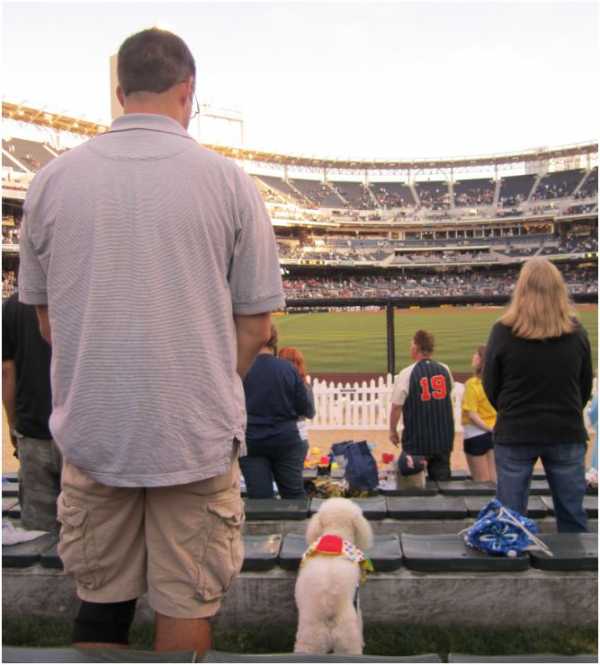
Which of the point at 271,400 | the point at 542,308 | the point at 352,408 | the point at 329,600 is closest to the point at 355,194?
the point at 352,408

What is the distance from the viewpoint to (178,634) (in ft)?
5.81

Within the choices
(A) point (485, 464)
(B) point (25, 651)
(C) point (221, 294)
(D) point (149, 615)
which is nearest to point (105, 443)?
(C) point (221, 294)

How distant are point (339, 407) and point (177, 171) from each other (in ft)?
30.2

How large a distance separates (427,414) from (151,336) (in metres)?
4.39

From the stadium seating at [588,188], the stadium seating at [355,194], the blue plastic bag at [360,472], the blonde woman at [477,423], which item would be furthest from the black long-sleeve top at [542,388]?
the stadium seating at [355,194]

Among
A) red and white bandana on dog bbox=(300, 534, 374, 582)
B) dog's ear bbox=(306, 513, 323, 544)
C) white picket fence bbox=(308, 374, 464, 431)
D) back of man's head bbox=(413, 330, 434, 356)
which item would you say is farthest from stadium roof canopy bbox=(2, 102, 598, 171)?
red and white bandana on dog bbox=(300, 534, 374, 582)

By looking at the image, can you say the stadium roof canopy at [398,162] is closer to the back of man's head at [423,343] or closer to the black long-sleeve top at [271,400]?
the back of man's head at [423,343]

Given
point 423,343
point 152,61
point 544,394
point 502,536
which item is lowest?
point 502,536

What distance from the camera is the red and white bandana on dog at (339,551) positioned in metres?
2.66

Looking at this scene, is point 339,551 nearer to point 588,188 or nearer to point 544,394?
point 544,394

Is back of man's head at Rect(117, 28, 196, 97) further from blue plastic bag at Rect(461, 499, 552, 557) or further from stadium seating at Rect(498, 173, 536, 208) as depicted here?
stadium seating at Rect(498, 173, 536, 208)

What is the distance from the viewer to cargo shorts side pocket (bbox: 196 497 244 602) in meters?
1.76

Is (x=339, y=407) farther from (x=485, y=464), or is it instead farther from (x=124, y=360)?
(x=124, y=360)

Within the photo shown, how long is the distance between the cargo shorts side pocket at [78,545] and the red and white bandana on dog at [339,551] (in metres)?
1.12
